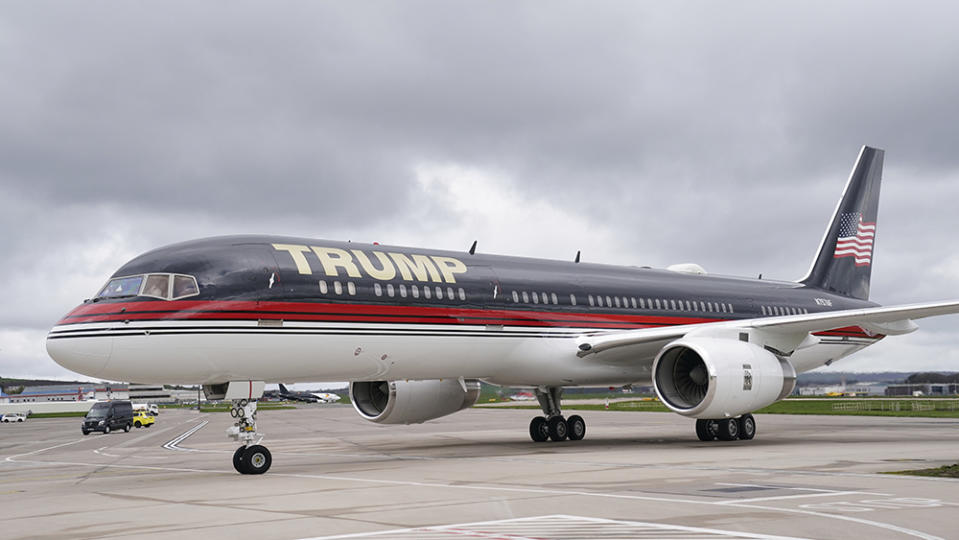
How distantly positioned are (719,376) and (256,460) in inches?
358

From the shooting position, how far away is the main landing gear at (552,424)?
77.1 feet

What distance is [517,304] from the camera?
2025 centimetres

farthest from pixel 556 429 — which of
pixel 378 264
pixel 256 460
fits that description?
pixel 256 460

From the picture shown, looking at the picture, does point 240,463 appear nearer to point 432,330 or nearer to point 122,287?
point 122,287

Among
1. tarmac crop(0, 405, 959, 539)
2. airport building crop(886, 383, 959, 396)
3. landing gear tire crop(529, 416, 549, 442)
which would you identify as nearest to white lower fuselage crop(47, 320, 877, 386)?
tarmac crop(0, 405, 959, 539)

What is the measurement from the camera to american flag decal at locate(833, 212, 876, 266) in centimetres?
3019

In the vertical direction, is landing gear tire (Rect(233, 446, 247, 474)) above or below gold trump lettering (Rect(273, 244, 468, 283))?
below

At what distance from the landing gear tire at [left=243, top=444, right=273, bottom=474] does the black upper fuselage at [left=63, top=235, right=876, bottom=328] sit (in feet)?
7.38

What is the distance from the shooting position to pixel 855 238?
100.0ft

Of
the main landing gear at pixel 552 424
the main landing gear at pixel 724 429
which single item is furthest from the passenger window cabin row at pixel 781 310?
the main landing gear at pixel 552 424

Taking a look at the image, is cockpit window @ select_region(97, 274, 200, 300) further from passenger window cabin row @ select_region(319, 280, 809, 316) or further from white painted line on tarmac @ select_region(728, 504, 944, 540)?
white painted line on tarmac @ select_region(728, 504, 944, 540)

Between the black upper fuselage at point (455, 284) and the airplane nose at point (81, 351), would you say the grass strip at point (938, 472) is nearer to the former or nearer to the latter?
the black upper fuselage at point (455, 284)

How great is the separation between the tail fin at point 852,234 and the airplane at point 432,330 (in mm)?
3403

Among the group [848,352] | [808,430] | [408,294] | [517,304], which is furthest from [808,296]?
[408,294]
